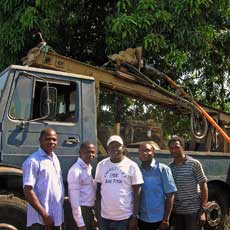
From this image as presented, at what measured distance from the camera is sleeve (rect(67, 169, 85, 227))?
13.6ft

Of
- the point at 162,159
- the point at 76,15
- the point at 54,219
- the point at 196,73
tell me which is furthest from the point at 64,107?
the point at 196,73

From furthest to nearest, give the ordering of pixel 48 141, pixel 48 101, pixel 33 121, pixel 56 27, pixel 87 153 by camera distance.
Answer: pixel 56 27 → pixel 33 121 → pixel 48 101 → pixel 87 153 → pixel 48 141

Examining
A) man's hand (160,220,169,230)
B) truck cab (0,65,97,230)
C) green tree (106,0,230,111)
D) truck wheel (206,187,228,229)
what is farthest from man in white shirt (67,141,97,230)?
green tree (106,0,230,111)

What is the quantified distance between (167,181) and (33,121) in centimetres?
170

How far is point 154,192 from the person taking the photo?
4414 millimetres

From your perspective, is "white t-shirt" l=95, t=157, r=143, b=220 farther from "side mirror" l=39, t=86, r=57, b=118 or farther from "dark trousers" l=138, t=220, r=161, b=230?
"side mirror" l=39, t=86, r=57, b=118

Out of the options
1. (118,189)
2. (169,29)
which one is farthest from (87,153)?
(169,29)

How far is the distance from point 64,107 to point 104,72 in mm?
1043

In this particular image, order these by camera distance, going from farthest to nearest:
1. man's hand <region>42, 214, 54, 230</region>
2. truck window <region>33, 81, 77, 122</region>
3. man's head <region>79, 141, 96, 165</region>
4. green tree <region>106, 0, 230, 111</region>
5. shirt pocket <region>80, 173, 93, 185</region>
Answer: green tree <region>106, 0, 230, 111</region>, truck window <region>33, 81, 77, 122</region>, man's head <region>79, 141, 96, 165</region>, shirt pocket <region>80, 173, 93, 185</region>, man's hand <region>42, 214, 54, 230</region>

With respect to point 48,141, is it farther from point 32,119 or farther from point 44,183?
point 32,119

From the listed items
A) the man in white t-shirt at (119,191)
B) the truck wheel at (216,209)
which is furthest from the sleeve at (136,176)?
the truck wheel at (216,209)

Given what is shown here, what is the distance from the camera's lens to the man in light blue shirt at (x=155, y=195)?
14.4 ft

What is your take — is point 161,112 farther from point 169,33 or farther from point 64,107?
point 64,107

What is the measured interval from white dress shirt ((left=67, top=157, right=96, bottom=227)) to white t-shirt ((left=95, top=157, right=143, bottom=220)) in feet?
0.62
